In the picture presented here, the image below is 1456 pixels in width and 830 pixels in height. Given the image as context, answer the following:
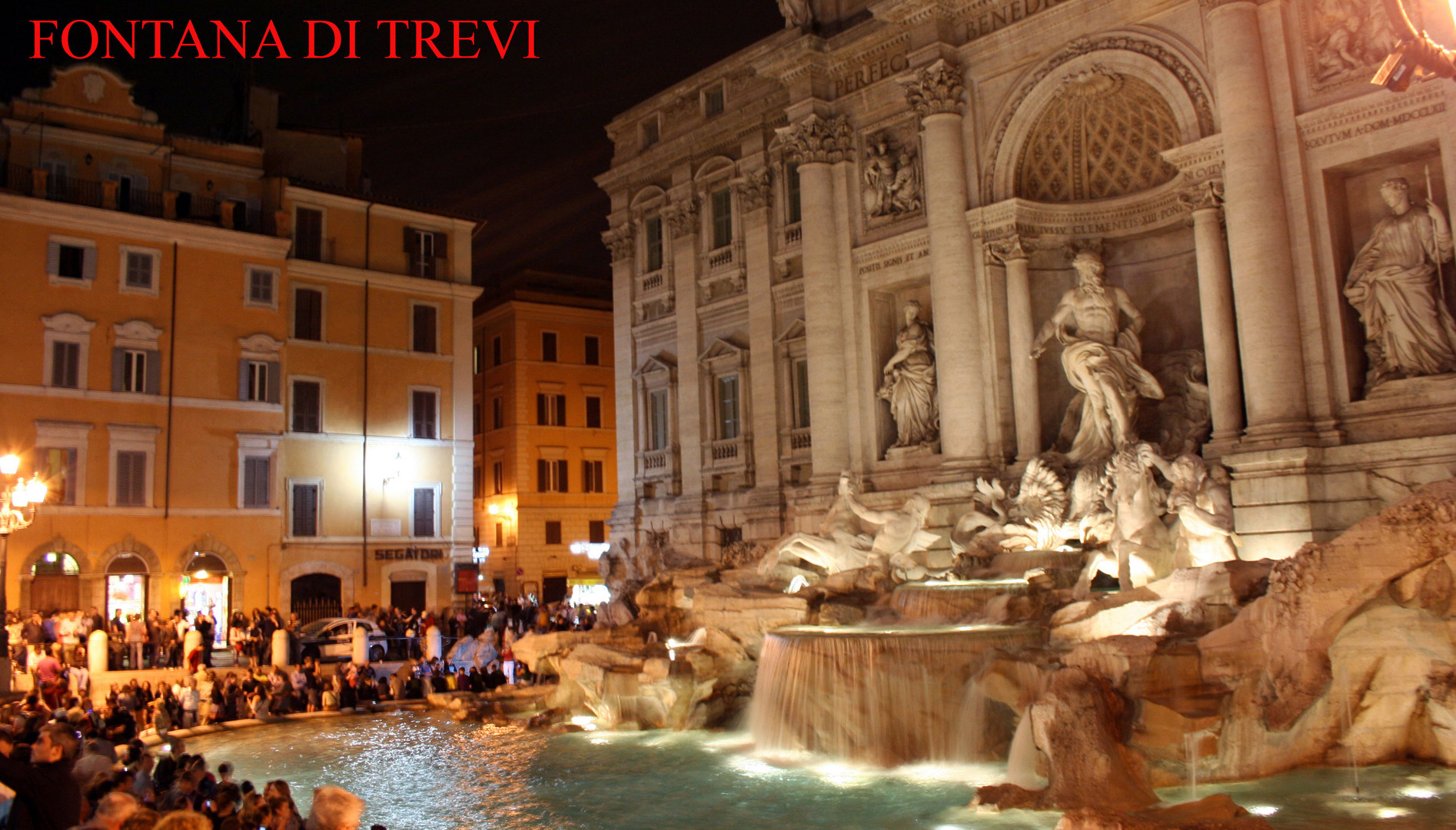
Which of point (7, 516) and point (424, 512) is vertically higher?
point (424, 512)

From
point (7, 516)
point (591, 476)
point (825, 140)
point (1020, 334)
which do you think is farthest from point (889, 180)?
point (591, 476)

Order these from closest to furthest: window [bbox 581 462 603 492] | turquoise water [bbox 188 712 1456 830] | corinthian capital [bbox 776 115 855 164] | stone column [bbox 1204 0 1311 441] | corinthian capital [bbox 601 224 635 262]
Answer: turquoise water [bbox 188 712 1456 830] → stone column [bbox 1204 0 1311 441] → corinthian capital [bbox 776 115 855 164] → corinthian capital [bbox 601 224 635 262] → window [bbox 581 462 603 492]

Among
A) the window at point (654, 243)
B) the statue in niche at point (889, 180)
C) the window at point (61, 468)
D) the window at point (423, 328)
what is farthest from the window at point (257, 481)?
the statue in niche at point (889, 180)

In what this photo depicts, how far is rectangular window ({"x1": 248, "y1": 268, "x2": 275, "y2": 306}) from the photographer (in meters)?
30.7

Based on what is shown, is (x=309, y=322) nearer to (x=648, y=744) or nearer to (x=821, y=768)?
(x=648, y=744)

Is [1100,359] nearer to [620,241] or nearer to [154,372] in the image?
[620,241]

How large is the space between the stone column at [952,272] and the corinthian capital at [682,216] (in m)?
7.46

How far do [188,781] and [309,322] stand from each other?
2411 cm

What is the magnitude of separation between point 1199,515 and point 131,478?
2399 cm

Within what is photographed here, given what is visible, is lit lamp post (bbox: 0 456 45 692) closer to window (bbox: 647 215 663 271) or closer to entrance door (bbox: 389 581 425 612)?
entrance door (bbox: 389 581 425 612)

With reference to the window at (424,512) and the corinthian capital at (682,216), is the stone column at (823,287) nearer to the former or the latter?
the corinthian capital at (682,216)

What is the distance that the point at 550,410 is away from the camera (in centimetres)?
4200

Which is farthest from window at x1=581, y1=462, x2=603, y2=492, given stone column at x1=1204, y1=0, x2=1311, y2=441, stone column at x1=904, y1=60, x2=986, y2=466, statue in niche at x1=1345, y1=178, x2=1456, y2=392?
statue in niche at x1=1345, y1=178, x2=1456, y2=392

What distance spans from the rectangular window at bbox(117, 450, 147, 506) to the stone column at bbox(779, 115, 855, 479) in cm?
1625
